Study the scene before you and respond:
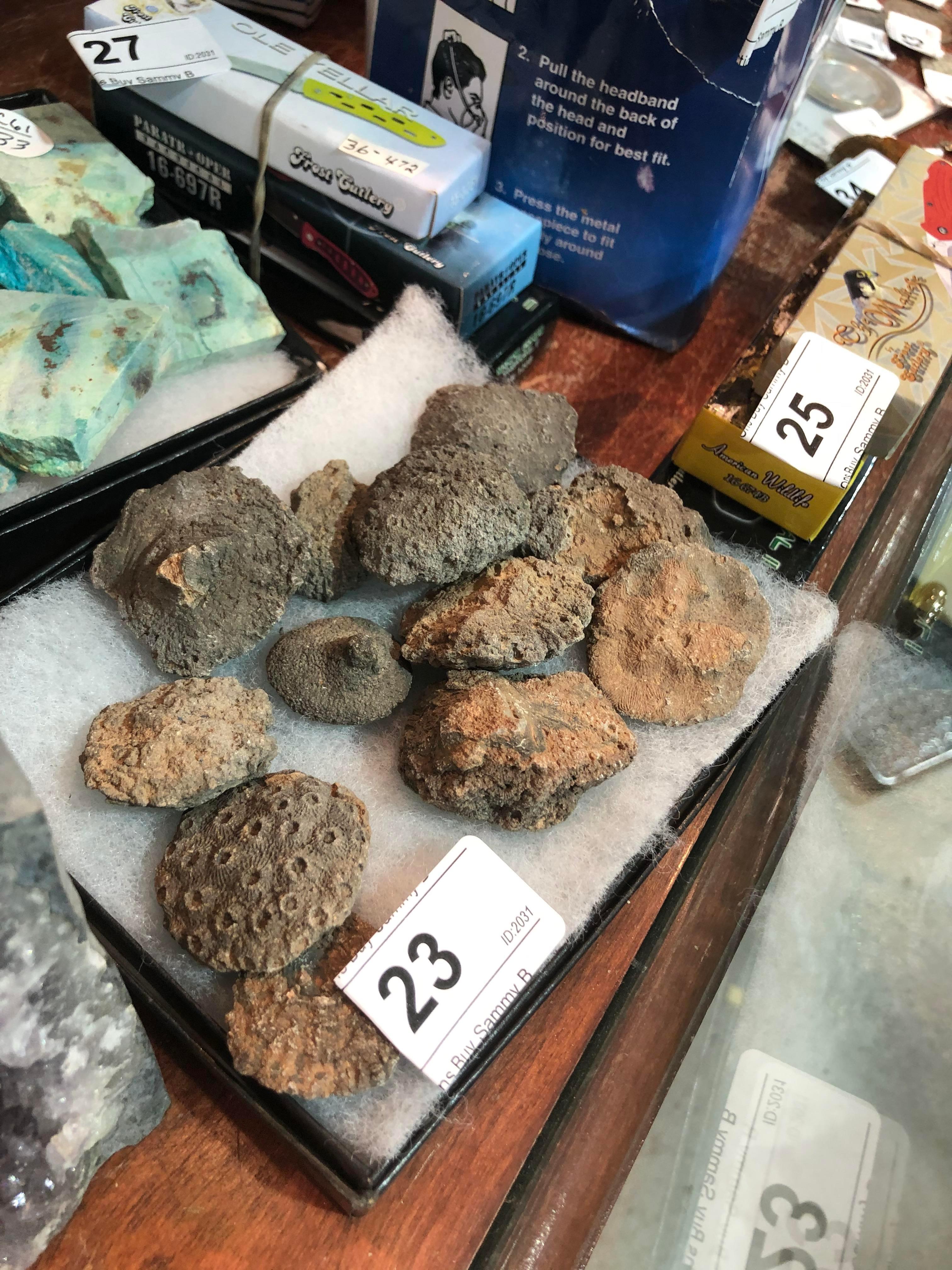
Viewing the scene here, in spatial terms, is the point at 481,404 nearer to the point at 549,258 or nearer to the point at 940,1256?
the point at 549,258

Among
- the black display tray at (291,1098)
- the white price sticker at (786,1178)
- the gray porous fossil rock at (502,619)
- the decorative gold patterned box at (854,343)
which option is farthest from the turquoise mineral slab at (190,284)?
the white price sticker at (786,1178)

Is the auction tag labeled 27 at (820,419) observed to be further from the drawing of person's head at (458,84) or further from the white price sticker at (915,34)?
the white price sticker at (915,34)

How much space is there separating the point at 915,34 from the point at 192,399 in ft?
5.74

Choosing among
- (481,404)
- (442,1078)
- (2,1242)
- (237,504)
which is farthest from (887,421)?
(2,1242)

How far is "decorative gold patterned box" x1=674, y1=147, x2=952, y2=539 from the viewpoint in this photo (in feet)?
3.46

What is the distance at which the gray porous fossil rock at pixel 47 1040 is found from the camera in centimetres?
59

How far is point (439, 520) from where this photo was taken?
851 millimetres

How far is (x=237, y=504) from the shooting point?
0.91m

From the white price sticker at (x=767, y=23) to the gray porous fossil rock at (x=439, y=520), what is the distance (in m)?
0.56

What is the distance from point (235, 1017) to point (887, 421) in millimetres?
968

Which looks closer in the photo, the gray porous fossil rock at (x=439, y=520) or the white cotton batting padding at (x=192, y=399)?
the gray porous fossil rock at (x=439, y=520)

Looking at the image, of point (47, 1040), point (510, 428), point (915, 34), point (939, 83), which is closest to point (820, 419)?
point (510, 428)

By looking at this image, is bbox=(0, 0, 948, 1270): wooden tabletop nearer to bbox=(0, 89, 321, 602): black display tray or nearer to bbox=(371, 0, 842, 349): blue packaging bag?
bbox=(0, 89, 321, 602): black display tray

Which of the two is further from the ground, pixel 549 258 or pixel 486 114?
pixel 486 114
